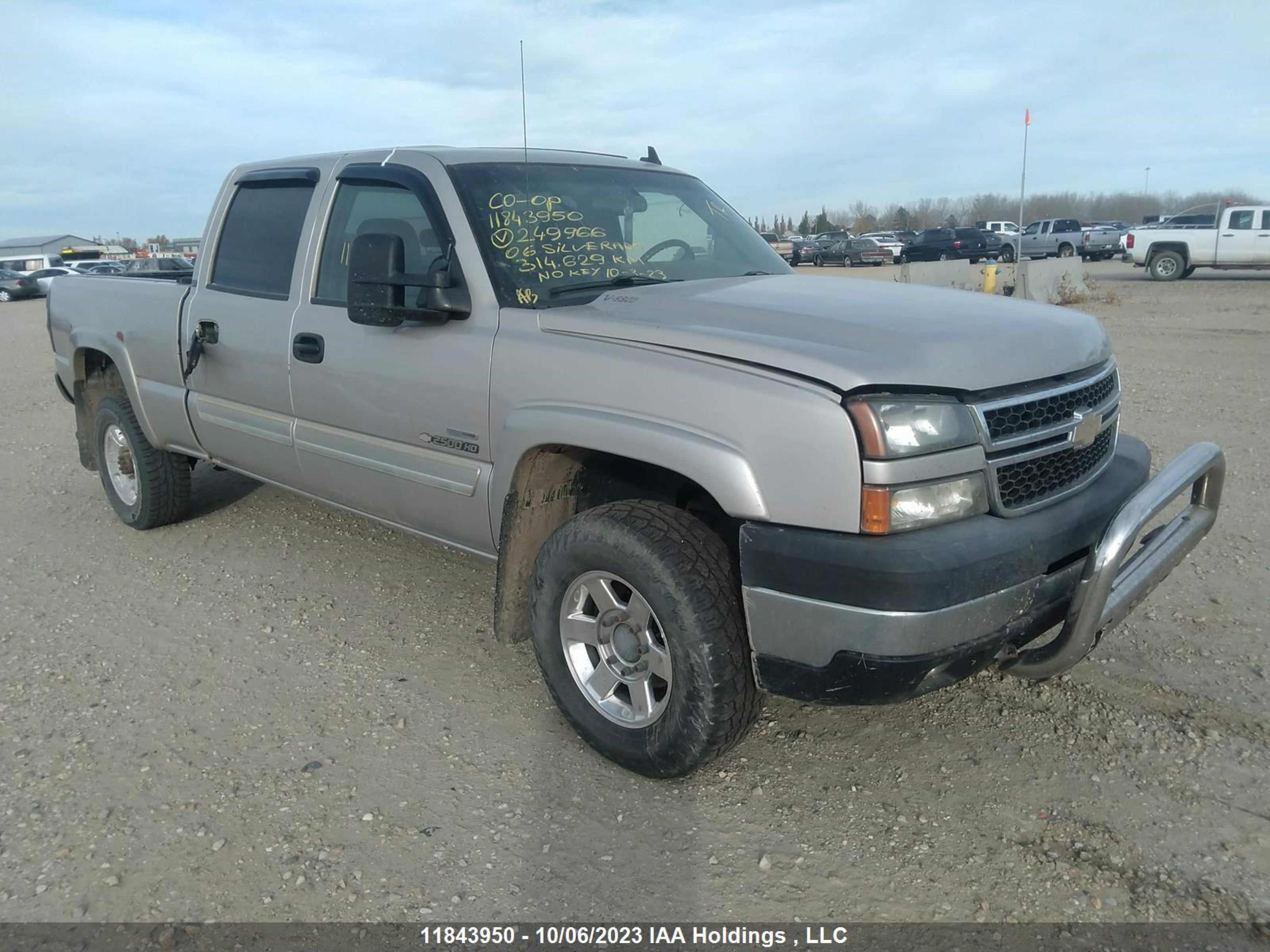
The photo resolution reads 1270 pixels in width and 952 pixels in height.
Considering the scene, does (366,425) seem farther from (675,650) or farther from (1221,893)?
(1221,893)

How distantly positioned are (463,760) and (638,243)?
2.10 m

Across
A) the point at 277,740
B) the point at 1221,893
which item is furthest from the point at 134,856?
the point at 1221,893

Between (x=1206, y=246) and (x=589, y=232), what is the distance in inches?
988

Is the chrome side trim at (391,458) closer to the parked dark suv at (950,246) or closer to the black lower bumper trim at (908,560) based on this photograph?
the black lower bumper trim at (908,560)

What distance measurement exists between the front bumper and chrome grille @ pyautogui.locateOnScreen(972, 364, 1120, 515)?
7 centimetres

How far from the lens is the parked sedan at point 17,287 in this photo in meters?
39.5

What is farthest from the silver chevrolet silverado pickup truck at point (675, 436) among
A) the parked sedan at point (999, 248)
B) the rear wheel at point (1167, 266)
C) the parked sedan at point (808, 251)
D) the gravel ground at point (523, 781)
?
the parked sedan at point (808, 251)

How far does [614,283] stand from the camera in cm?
368

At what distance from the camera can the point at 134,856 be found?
9.33ft

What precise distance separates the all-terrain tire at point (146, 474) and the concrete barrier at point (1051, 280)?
14.7 m

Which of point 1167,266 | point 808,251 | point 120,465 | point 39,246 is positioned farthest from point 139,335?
point 39,246

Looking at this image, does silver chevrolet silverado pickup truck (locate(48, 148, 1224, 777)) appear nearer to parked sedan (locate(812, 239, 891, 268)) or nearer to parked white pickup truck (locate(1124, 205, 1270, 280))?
parked white pickup truck (locate(1124, 205, 1270, 280))

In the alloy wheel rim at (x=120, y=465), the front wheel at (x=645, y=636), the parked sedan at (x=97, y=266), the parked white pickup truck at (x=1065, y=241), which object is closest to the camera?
the front wheel at (x=645, y=636)

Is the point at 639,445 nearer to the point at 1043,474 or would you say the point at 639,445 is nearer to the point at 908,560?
the point at 908,560
